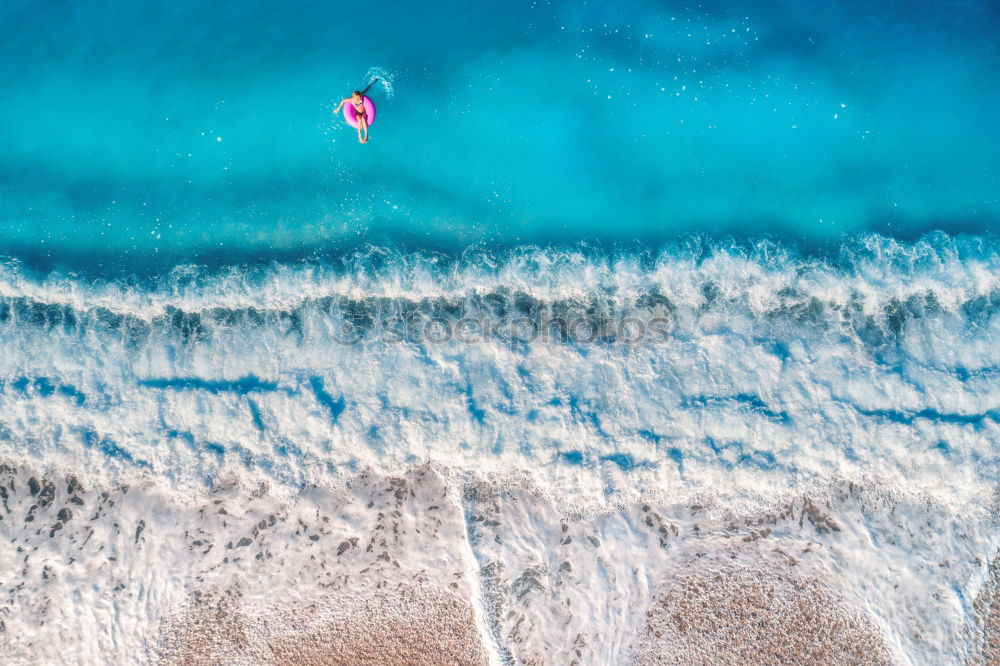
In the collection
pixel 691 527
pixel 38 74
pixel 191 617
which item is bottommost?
pixel 191 617

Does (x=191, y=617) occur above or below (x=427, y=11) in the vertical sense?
below

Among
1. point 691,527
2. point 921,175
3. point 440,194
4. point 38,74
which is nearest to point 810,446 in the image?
point 691,527

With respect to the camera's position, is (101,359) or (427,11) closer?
(101,359)

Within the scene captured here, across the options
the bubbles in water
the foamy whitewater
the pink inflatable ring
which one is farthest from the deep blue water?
the foamy whitewater

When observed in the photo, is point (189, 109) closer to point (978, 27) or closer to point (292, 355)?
point (292, 355)

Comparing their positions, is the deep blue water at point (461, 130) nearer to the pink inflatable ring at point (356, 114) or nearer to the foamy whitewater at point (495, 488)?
the pink inflatable ring at point (356, 114)
